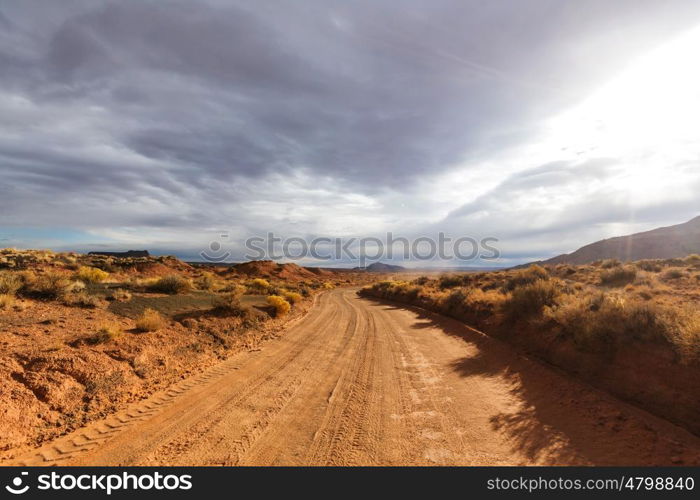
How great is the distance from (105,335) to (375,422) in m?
7.24

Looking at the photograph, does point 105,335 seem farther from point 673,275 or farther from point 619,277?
point 673,275

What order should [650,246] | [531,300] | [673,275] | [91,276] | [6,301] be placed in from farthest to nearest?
[650,246] < [673,275] < [91,276] < [531,300] < [6,301]

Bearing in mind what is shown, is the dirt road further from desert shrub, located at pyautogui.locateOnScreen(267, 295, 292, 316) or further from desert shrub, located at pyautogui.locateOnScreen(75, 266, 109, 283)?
desert shrub, located at pyautogui.locateOnScreen(75, 266, 109, 283)

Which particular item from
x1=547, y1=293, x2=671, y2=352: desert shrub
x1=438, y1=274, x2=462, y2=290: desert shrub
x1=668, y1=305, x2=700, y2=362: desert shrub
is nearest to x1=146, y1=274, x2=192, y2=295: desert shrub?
x1=547, y1=293, x2=671, y2=352: desert shrub

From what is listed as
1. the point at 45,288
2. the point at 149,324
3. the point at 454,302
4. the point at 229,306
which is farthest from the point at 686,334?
the point at 45,288

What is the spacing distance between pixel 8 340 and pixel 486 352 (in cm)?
1295

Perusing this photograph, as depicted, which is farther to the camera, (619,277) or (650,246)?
(650,246)

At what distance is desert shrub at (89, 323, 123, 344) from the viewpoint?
8152 millimetres

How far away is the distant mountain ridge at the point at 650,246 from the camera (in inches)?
2608

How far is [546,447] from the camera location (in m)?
5.01

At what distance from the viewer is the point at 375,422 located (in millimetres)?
5754

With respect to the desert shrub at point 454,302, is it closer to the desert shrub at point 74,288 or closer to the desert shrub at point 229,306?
the desert shrub at point 229,306
